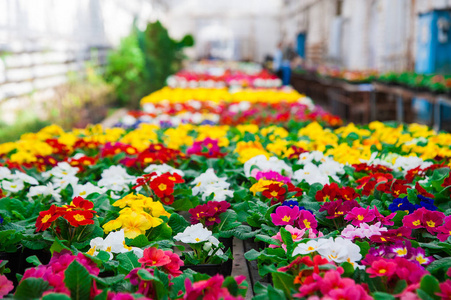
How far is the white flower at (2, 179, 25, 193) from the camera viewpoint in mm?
2510

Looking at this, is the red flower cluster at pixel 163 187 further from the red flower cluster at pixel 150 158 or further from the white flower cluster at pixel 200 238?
the red flower cluster at pixel 150 158

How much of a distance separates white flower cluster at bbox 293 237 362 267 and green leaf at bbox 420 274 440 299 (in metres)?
0.27

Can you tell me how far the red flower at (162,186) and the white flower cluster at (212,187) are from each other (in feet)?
0.57

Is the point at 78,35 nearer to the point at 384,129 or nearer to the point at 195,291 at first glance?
the point at 384,129

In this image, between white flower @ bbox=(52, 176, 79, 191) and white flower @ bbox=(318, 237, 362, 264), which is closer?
white flower @ bbox=(318, 237, 362, 264)

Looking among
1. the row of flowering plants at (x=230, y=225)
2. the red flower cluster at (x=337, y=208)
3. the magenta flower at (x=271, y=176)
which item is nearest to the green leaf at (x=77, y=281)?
the row of flowering plants at (x=230, y=225)

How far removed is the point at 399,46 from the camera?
1551 cm

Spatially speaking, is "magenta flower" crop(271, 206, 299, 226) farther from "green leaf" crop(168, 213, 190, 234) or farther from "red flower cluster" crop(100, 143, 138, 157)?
"red flower cluster" crop(100, 143, 138, 157)

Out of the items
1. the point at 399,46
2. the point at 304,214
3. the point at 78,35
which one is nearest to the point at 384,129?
the point at 304,214

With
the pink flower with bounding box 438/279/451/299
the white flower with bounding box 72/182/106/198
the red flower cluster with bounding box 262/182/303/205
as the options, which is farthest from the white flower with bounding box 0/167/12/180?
the pink flower with bounding box 438/279/451/299

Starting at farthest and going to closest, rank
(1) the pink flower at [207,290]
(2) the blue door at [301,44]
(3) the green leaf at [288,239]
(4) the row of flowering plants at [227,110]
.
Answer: (2) the blue door at [301,44] → (4) the row of flowering plants at [227,110] → (3) the green leaf at [288,239] → (1) the pink flower at [207,290]

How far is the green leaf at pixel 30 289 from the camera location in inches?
54.1

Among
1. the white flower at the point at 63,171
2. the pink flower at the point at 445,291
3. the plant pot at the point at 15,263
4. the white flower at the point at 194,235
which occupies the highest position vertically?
the white flower at the point at 63,171

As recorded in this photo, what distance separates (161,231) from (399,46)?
14828 millimetres
